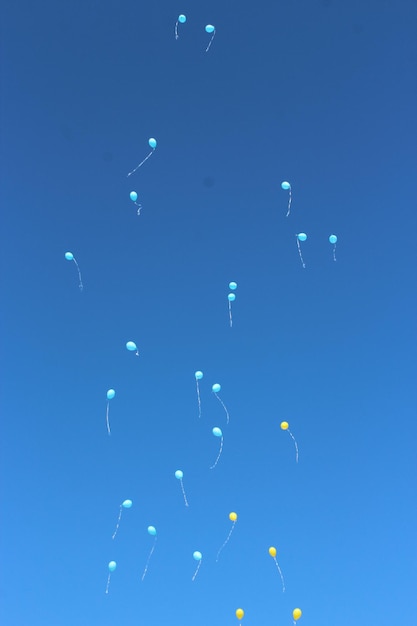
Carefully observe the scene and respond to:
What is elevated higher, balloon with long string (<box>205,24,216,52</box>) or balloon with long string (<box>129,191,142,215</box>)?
balloon with long string (<box>205,24,216,52</box>)

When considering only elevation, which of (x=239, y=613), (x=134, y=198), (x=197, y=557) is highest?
(x=134, y=198)

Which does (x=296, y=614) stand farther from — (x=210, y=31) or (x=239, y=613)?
(x=210, y=31)

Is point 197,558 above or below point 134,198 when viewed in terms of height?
below

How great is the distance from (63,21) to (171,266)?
108 cm

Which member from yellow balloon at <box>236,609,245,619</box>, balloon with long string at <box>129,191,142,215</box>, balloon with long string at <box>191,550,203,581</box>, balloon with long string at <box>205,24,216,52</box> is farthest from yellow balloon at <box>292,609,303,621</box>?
balloon with long string at <box>205,24,216,52</box>

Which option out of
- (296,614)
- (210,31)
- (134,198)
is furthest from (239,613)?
(210,31)

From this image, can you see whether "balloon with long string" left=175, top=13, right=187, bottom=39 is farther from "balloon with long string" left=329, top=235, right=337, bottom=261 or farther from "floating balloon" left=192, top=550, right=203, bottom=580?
"floating balloon" left=192, top=550, right=203, bottom=580

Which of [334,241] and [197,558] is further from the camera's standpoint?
[334,241]

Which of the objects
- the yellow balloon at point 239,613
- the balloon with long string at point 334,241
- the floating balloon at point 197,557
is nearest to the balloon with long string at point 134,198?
the balloon with long string at point 334,241

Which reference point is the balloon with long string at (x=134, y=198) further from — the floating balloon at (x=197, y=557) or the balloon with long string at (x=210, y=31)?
the floating balloon at (x=197, y=557)

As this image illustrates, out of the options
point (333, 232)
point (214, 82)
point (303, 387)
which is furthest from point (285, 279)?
point (214, 82)

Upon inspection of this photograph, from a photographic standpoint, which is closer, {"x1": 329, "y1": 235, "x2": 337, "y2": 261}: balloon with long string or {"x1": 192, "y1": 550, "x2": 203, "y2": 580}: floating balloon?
{"x1": 192, "y1": 550, "x2": 203, "y2": 580}: floating balloon

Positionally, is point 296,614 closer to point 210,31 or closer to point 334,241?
point 334,241

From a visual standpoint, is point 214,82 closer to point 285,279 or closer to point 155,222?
point 155,222
